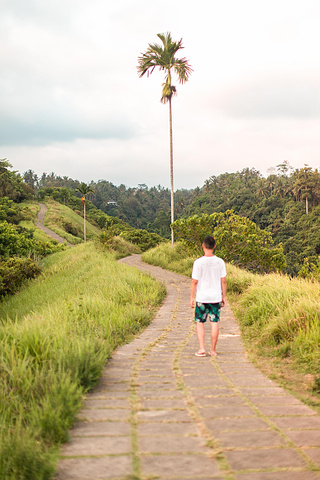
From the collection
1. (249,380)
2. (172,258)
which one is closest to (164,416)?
(249,380)

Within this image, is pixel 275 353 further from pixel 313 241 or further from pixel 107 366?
pixel 313 241

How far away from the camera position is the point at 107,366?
4.28 m

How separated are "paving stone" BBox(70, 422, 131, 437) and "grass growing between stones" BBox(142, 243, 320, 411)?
1684mm

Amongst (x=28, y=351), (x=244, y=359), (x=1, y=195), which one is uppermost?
(x=1, y=195)

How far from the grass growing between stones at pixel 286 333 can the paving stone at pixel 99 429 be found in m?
1.68

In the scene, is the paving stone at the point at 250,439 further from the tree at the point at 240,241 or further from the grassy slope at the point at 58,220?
the grassy slope at the point at 58,220

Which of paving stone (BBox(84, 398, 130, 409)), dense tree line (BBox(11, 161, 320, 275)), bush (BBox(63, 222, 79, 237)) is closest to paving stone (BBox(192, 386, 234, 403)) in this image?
paving stone (BBox(84, 398, 130, 409))

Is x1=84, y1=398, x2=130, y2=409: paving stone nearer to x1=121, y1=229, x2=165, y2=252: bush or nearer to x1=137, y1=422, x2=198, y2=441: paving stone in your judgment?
x1=137, y1=422, x2=198, y2=441: paving stone

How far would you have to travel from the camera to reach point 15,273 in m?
18.4

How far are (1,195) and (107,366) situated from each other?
63.4 meters

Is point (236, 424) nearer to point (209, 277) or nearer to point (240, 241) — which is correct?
point (209, 277)

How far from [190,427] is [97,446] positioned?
0.65 metres

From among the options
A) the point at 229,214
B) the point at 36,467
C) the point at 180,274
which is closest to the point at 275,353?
the point at 36,467

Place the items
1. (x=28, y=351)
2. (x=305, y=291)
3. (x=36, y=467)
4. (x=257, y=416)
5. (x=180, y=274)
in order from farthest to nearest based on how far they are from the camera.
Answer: (x=180, y=274)
(x=305, y=291)
(x=28, y=351)
(x=257, y=416)
(x=36, y=467)
